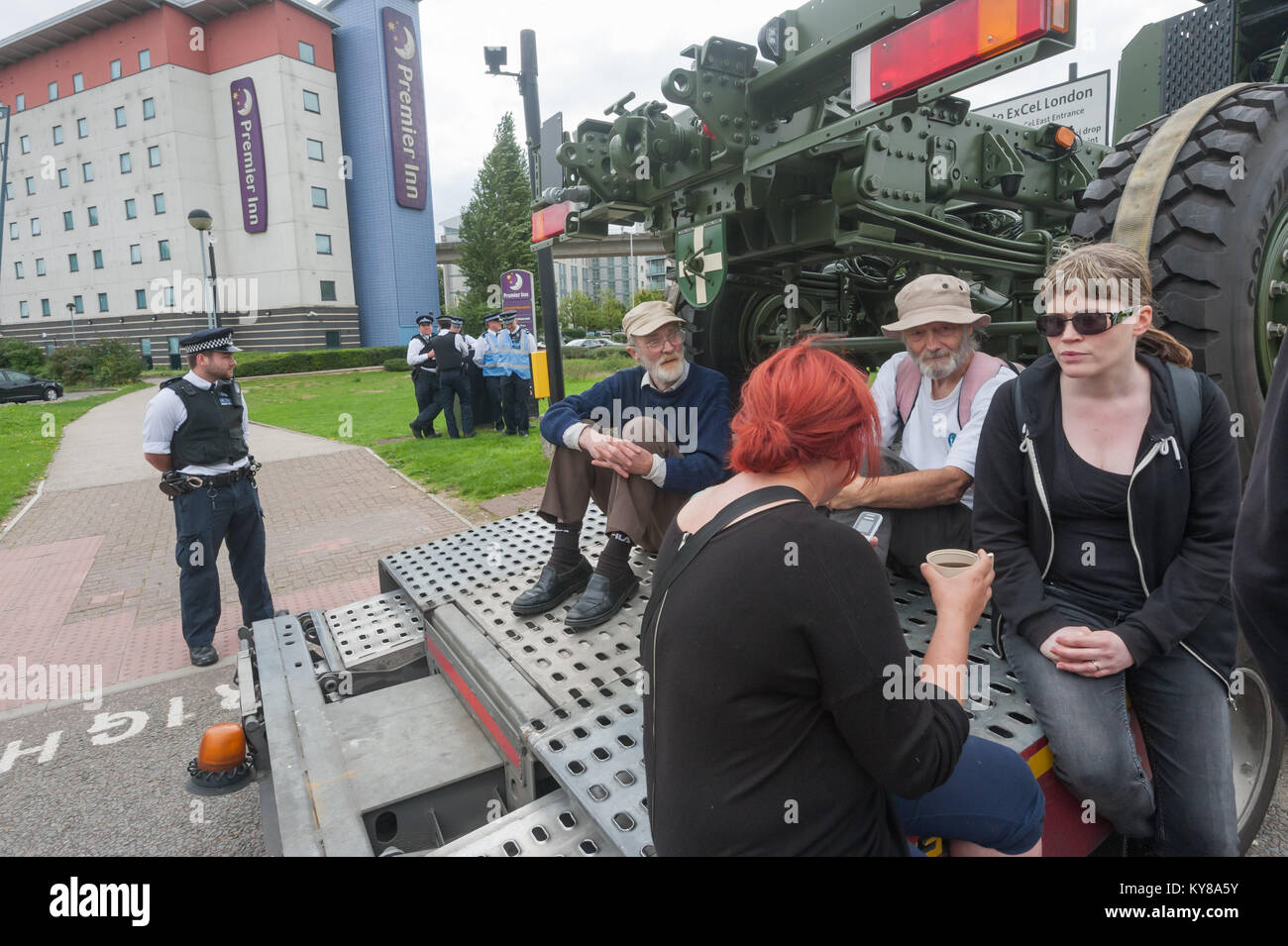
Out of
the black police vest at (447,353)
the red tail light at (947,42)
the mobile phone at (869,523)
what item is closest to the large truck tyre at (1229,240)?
the red tail light at (947,42)

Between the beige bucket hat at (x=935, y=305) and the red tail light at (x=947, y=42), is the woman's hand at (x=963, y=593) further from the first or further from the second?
the red tail light at (x=947, y=42)

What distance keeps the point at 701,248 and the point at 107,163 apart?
44.4m

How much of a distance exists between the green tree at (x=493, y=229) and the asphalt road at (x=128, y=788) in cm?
3726

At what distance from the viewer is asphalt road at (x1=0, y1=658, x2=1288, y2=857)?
2.79 m

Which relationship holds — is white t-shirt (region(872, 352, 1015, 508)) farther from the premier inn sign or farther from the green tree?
the green tree

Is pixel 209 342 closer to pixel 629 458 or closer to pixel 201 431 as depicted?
pixel 201 431

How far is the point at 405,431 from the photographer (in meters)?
12.8

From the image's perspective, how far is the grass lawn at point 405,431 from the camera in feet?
27.9

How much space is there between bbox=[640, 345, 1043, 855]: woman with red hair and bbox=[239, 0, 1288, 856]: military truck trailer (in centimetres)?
44

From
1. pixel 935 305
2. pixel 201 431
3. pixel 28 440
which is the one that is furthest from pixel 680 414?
pixel 28 440

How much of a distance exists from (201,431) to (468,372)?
671cm

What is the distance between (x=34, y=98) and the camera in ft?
129

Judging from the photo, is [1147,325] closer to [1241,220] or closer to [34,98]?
[1241,220]
